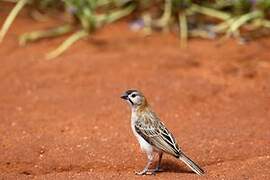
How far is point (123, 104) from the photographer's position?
9.80 m

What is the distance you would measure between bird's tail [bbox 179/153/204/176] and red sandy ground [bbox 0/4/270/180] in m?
0.08

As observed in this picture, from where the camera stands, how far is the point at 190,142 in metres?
8.26

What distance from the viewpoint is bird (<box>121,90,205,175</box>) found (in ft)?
24.0

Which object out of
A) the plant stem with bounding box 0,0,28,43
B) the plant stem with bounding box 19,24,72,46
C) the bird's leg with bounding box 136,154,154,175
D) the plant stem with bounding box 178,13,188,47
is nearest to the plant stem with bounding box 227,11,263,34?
the plant stem with bounding box 178,13,188,47

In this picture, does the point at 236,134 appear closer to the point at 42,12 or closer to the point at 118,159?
the point at 118,159

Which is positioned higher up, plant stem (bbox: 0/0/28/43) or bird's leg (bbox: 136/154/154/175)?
bird's leg (bbox: 136/154/154/175)

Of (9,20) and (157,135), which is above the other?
(157,135)

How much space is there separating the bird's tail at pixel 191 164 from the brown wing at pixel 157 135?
0.23 feet

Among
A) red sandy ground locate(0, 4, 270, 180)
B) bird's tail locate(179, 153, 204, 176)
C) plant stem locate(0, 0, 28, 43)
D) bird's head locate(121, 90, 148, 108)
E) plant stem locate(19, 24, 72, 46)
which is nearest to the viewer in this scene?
bird's tail locate(179, 153, 204, 176)

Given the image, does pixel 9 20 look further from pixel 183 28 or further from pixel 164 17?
pixel 183 28

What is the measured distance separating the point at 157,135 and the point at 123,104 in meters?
2.35

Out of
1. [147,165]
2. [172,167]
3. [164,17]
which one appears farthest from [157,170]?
[164,17]

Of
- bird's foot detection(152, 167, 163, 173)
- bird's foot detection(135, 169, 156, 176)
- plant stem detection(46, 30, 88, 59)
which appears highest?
bird's foot detection(135, 169, 156, 176)

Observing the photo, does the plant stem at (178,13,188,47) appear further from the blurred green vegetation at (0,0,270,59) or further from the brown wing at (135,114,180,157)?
the brown wing at (135,114,180,157)
